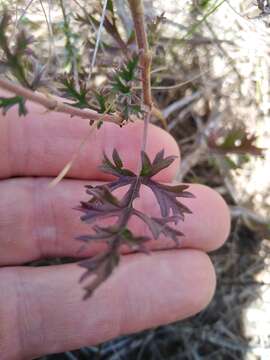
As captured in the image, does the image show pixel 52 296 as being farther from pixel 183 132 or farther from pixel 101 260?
pixel 183 132

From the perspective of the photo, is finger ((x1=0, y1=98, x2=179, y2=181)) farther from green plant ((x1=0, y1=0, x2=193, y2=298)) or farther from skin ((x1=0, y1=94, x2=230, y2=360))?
green plant ((x1=0, y1=0, x2=193, y2=298))

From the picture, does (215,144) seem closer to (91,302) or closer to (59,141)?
(59,141)

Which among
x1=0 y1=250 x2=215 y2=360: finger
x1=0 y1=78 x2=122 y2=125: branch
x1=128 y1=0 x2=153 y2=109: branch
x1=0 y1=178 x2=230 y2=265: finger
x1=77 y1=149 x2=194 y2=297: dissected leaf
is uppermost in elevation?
x1=128 y1=0 x2=153 y2=109: branch

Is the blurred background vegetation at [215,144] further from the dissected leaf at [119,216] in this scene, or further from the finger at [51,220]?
the dissected leaf at [119,216]

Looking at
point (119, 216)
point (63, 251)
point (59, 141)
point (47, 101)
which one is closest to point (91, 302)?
point (63, 251)

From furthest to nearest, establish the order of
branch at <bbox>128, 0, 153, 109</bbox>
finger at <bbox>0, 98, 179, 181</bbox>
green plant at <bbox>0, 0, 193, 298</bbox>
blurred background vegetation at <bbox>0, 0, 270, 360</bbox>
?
blurred background vegetation at <bbox>0, 0, 270, 360</bbox> < finger at <bbox>0, 98, 179, 181</bbox> < branch at <bbox>128, 0, 153, 109</bbox> < green plant at <bbox>0, 0, 193, 298</bbox>

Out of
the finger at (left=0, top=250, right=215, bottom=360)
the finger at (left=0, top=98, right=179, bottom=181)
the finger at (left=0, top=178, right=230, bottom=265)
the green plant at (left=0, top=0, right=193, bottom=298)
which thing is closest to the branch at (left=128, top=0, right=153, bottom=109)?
the green plant at (left=0, top=0, right=193, bottom=298)
